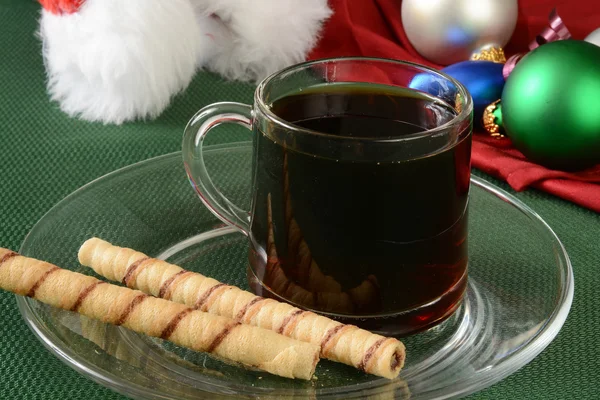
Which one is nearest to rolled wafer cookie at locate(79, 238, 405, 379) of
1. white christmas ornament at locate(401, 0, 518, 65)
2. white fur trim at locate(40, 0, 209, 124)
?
white fur trim at locate(40, 0, 209, 124)

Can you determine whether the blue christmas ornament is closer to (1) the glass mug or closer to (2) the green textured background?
(2) the green textured background

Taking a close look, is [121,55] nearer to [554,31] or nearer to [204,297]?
[204,297]

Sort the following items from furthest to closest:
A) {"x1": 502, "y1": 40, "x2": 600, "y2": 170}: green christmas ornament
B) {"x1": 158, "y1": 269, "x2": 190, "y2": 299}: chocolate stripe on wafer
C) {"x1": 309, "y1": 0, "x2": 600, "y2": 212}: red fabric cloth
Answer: {"x1": 309, "y1": 0, "x2": 600, "y2": 212}: red fabric cloth < {"x1": 502, "y1": 40, "x2": 600, "y2": 170}: green christmas ornament < {"x1": 158, "y1": 269, "x2": 190, "y2": 299}: chocolate stripe on wafer

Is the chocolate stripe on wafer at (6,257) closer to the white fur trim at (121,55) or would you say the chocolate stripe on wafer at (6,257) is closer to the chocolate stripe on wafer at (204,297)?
the chocolate stripe on wafer at (204,297)

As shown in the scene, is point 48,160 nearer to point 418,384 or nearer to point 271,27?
point 271,27

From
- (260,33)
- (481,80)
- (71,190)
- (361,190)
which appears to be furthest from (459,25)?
(361,190)

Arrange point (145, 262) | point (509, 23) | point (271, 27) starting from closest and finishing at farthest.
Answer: point (145, 262)
point (271, 27)
point (509, 23)

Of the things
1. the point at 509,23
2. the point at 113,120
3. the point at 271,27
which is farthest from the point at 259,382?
the point at 509,23

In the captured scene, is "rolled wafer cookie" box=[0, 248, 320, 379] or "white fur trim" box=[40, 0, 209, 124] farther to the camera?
"white fur trim" box=[40, 0, 209, 124]

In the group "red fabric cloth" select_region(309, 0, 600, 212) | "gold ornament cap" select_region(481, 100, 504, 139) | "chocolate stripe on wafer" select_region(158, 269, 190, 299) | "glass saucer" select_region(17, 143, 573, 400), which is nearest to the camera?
"glass saucer" select_region(17, 143, 573, 400)
